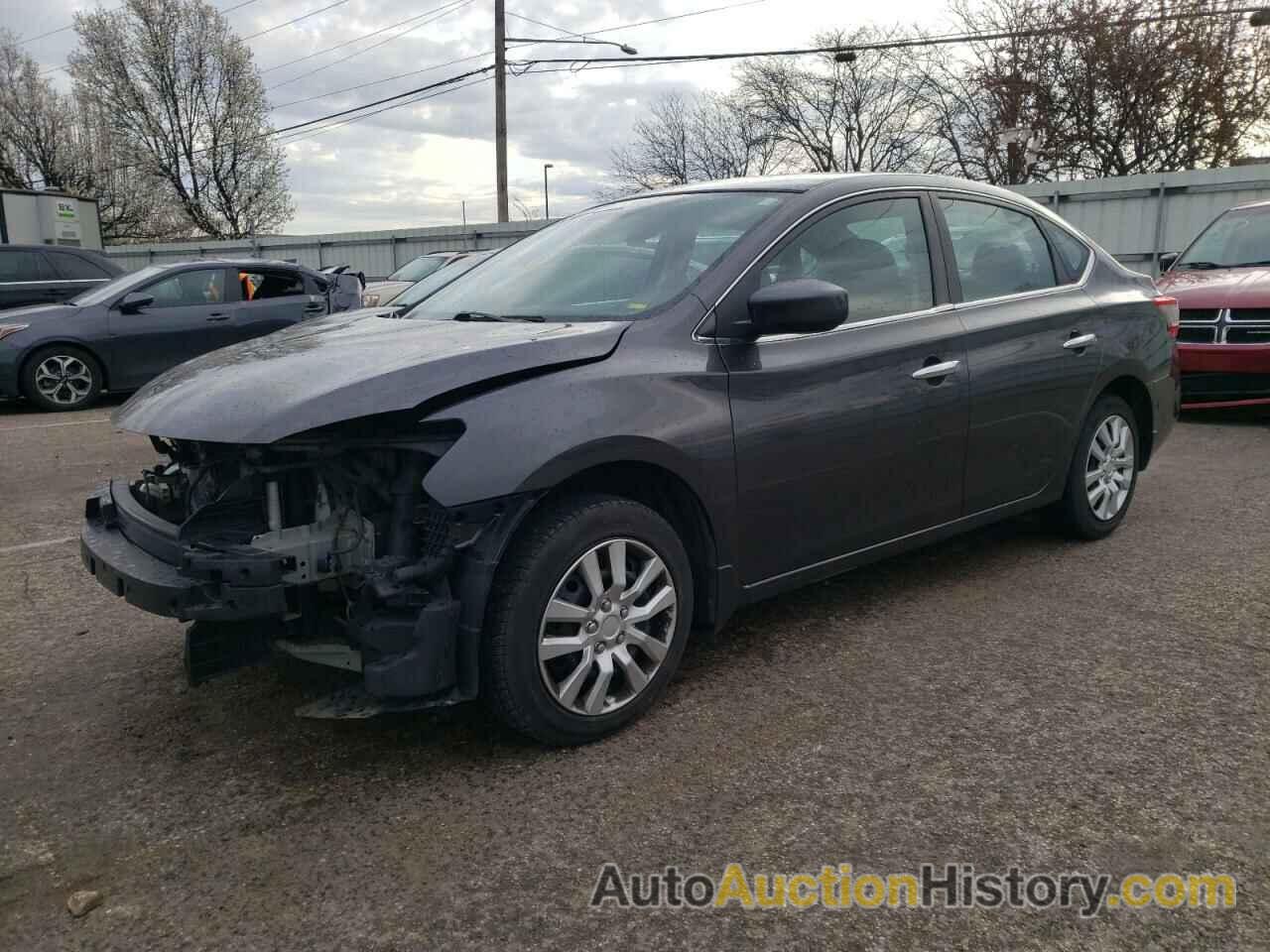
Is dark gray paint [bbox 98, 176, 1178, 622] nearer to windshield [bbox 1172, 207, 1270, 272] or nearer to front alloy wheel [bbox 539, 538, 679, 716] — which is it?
front alloy wheel [bbox 539, 538, 679, 716]

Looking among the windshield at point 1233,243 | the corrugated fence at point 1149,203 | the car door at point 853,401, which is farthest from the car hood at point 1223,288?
the corrugated fence at point 1149,203

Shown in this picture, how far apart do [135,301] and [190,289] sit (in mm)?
541

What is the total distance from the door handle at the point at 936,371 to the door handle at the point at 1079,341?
2.74 ft

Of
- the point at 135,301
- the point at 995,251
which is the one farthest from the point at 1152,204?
the point at 135,301

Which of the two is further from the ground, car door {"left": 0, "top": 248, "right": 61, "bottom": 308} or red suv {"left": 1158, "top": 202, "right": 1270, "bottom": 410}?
car door {"left": 0, "top": 248, "right": 61, "bottom": 308}

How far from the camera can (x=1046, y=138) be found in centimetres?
2548

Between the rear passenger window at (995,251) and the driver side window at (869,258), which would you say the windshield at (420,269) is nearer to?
the rear passenger window at (995,251)

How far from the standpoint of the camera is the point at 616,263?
3.62 m

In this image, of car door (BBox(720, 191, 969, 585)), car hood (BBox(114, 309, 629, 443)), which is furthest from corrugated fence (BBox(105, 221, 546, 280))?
car hood (BBox(114, 309, 629, 443))

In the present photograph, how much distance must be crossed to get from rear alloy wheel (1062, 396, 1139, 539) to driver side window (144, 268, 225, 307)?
8.92 m

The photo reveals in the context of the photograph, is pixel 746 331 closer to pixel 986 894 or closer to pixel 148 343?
pixel 986 894

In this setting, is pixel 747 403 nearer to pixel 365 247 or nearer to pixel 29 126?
pixel 365 247

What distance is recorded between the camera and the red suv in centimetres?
771

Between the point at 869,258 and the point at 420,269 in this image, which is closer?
the point at 869,258
